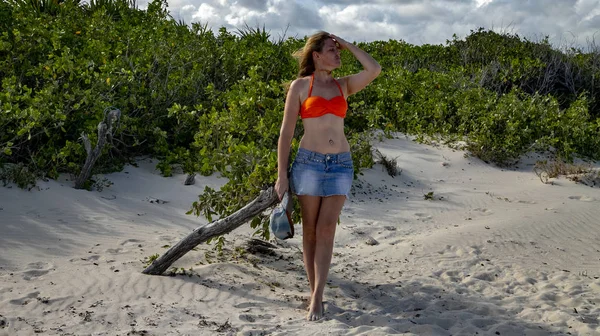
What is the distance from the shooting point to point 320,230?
179 inches

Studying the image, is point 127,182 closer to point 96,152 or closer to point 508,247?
point 96,152

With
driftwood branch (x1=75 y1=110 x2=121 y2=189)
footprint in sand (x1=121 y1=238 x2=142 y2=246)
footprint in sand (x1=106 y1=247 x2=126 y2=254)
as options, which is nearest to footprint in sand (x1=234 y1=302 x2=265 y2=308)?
footprint in sand (x1=106 y1=247 x2=126 y2=254)

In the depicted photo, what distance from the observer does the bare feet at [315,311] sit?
4590 mm

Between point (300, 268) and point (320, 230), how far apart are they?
1.54 meters

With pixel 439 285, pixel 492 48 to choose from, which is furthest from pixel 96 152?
pixel 492 48

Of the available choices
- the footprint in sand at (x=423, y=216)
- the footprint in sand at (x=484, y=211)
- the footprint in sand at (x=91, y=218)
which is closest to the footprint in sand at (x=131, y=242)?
the footprint in sand at (x=91, y=218)

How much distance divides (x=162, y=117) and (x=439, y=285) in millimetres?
5475

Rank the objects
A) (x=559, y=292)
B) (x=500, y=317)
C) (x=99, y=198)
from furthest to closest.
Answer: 1. (x=99, y=198)
2. (x=559, y=292)
3. (x=500, y=317)

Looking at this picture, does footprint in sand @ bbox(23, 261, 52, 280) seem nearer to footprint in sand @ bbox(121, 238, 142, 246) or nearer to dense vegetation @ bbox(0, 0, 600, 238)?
footprint in sand @ bbox(121, 238, 142, 246)

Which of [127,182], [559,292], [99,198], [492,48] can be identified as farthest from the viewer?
[492,48]

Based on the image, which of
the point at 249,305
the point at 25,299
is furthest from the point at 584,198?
the point at 25,299

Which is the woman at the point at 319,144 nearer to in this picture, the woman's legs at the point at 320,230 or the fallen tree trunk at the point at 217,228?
the woman's legs at the point at 320,230

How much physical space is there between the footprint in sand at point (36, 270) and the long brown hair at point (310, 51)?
271cm

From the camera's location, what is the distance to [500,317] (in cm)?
509
